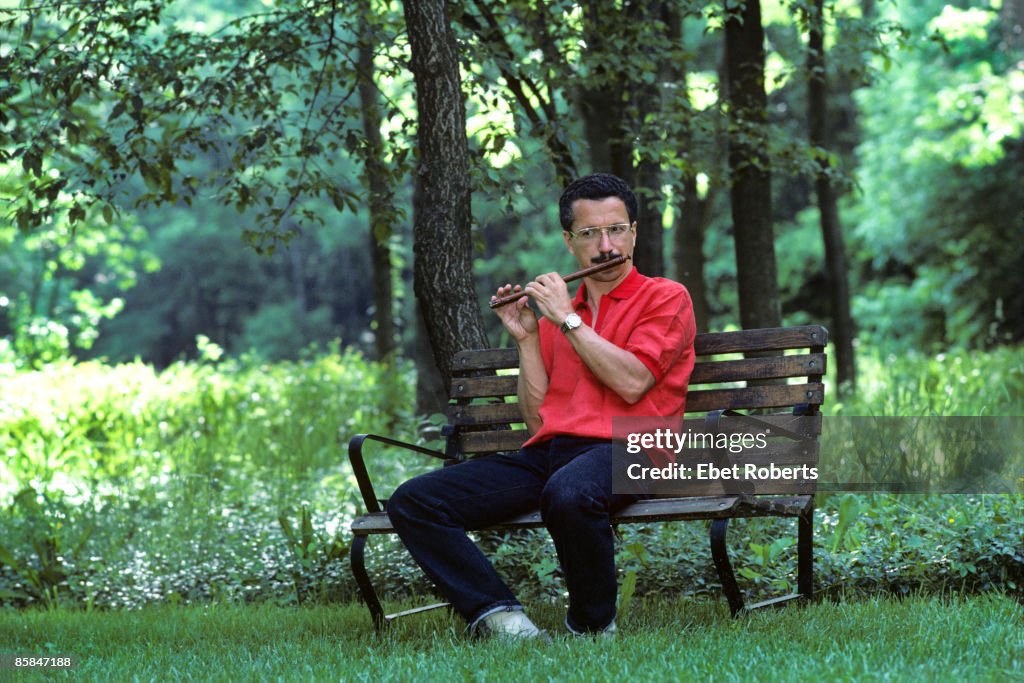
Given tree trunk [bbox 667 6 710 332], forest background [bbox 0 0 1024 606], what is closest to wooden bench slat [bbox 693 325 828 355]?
forest background [bbox 0 0 1024 606]

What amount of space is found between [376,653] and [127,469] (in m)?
4.53

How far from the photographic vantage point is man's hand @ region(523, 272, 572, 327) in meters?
4.18

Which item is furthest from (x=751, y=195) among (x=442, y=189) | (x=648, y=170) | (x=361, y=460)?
(x=361, y=460)

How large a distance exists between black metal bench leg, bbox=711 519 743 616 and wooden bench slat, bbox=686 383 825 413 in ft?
2.21

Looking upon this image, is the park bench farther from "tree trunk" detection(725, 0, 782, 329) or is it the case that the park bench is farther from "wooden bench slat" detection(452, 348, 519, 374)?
"tree trunk" detection(725, 0, 782, 329)

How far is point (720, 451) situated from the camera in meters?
4.38

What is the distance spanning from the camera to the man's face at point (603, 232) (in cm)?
441

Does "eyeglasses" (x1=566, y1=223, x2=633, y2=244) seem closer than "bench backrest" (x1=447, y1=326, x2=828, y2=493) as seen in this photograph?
Yes

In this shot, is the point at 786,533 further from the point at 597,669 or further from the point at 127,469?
the point at 127,469

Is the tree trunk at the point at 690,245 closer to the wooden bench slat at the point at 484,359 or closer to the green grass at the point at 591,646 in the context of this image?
the wooden bench slat at the point at 484,359

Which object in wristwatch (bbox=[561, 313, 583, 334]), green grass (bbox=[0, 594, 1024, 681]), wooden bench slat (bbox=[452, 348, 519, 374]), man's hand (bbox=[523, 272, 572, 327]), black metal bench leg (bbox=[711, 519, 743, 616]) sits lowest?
green grass (bbox=[0, 594, 1024, 681])

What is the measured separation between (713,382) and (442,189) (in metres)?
1.57

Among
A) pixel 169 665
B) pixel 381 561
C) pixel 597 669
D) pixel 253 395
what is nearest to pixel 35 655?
pixel 169 665

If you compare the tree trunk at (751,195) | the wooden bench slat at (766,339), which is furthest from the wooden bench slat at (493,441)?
the tree trunk at (751,195)
